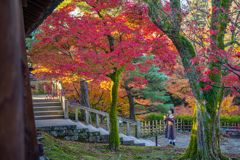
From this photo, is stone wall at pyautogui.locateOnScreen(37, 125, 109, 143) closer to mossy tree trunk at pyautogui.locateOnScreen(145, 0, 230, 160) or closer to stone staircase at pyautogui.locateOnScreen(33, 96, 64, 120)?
stone staircase at pyautogui.locateOnScreen(33, 96, 64, 120)

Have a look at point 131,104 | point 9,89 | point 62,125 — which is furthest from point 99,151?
point 131,104

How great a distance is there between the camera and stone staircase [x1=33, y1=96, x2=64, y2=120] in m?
11.2

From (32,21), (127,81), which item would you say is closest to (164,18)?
(32,21)

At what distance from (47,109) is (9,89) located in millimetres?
11507

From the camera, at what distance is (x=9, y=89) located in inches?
32.5

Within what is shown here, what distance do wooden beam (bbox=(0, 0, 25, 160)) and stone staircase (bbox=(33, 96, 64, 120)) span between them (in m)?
10.7

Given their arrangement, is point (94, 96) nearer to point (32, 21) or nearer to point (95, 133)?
point (95, 133)

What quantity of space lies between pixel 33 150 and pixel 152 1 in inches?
227

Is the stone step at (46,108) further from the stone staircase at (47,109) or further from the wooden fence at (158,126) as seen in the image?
the wooden fence at (158,126)

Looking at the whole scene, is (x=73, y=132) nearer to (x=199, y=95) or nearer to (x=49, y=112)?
(x=49, y=112)

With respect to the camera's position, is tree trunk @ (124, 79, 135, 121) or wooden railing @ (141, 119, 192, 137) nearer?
wooden railing @ (141, 119, 192, 137)

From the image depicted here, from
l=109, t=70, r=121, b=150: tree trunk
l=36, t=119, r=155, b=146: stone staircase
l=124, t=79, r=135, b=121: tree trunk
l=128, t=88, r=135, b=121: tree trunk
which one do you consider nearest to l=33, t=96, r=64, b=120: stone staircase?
l=36, t=119, r=155, b=146: stone staircase

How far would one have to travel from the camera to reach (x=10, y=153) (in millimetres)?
805

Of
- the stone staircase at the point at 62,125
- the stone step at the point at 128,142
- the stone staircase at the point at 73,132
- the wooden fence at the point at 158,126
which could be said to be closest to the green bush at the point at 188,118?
the wooden fence at the point at 158,126
